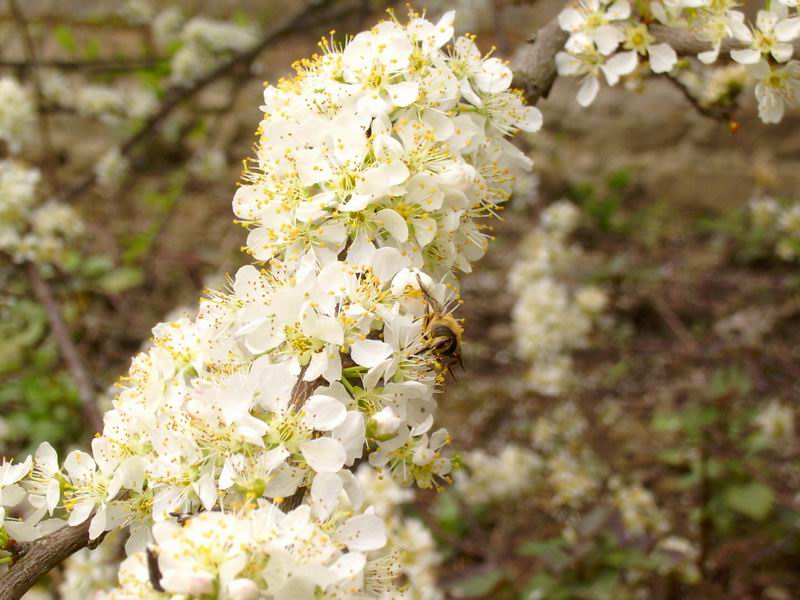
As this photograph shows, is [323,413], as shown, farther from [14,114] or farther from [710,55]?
[14,114]

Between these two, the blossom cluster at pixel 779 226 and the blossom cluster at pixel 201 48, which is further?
the blossom cluster at pixel 201 48

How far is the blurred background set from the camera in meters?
2.57

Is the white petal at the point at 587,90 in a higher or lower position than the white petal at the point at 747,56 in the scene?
lower

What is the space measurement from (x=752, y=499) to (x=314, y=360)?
2164 mm

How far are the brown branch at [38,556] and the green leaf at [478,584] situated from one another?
145 cm

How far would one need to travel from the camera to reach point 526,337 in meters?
3.39

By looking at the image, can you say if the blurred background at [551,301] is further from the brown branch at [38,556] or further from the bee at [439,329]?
the brown branch at [38,556]

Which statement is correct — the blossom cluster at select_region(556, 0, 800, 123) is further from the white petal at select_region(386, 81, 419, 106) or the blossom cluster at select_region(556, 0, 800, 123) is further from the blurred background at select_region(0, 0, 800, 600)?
the white petal at select_region(386, 81, 419, 106)

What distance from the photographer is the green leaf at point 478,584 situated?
2.31 metres

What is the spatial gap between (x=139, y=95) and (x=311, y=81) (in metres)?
3.25

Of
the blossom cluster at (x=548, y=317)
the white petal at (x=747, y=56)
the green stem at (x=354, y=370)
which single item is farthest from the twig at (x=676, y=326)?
the green stem at (x=354, y=370)

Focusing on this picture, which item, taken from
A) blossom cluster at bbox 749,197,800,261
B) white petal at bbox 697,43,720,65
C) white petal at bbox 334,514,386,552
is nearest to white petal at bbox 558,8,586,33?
white petal at bbox 697,43,720,65

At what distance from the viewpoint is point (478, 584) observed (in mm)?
2340

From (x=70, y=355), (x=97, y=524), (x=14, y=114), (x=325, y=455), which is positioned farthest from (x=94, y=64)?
(x=325, y=455)
